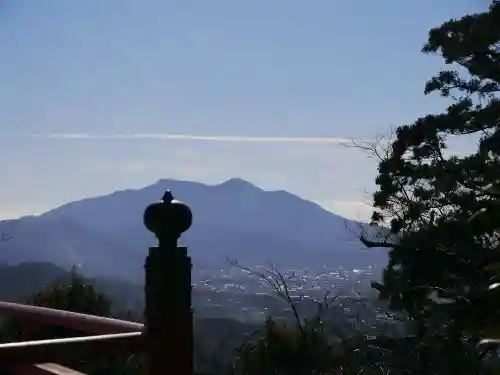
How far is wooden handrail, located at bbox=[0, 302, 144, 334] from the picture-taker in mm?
1734

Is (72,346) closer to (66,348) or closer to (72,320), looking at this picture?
(66,348)

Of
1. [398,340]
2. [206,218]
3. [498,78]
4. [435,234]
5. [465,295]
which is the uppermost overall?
[206,218]

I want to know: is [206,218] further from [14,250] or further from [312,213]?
[14,250]

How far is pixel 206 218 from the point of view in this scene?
68.9 metres

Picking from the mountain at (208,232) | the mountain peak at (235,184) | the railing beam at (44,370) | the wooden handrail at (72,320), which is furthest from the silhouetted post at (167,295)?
the mountain peak at (235,184)

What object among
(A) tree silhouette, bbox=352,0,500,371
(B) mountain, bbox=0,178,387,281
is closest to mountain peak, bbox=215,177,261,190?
(B) mountain, bbox=0,178,387,281

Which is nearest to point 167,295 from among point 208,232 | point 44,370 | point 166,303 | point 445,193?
point 166,303

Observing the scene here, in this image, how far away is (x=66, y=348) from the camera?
1353 millimetres

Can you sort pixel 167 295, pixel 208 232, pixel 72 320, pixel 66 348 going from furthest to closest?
pixel 208 232 < pixel 72 320 < pixel 167 295 < pixel 66 348

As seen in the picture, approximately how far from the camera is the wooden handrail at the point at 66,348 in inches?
50.6

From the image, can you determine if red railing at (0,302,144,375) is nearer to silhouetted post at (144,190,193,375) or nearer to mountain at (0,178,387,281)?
silhouetted post at (144,190,193,375)

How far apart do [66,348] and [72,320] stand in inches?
23.1

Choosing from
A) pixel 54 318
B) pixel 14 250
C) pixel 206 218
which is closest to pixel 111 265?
Result: pixel 14 250

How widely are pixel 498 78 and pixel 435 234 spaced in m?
1.94
